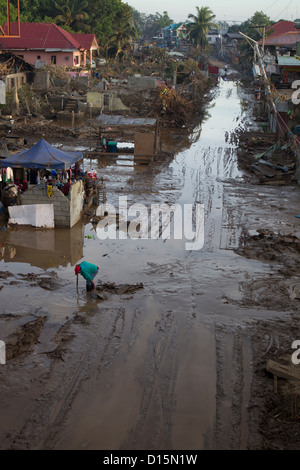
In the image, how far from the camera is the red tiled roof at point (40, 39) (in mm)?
47594

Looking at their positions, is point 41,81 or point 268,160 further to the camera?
point 41,81

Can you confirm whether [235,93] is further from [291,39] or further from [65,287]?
[65,287]

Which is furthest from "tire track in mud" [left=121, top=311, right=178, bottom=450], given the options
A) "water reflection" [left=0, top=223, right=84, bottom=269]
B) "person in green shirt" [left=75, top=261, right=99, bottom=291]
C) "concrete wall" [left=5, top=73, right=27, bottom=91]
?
"concrete wall" [left=5, top=73, right=27, bottom=91]

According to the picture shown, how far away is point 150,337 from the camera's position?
990 cm

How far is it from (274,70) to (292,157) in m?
27.5

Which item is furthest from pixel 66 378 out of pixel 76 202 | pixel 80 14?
pixel 80 14

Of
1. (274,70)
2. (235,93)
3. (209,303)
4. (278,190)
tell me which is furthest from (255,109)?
(209,303)

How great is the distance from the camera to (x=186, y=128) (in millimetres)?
33250

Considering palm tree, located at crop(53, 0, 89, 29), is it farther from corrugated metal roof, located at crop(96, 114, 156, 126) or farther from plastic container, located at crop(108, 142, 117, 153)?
plastic container, located at crop(108, 142, 117, 153)
